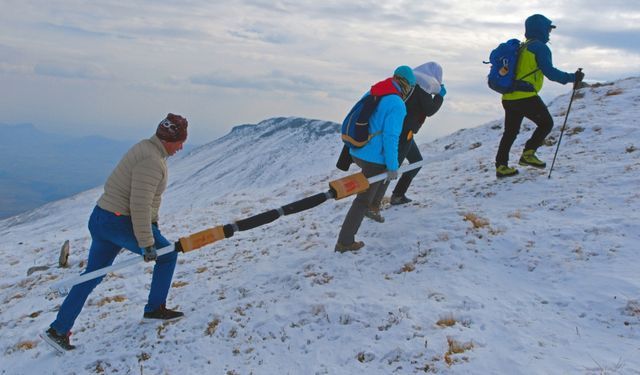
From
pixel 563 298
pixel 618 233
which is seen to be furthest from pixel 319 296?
pixel 618 233

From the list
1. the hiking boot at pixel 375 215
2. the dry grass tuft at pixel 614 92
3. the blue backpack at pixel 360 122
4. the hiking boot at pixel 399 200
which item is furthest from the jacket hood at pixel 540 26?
the dry grass tuft at pixel 614 92

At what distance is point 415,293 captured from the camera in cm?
686

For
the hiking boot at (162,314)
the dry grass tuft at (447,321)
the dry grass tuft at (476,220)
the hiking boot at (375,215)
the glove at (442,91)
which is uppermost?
the glove at (442,91)

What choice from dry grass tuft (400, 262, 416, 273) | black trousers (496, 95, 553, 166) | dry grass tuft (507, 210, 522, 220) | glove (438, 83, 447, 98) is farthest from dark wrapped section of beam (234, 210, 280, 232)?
black trousers (496, 95, 553, 166)

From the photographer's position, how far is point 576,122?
14797 mm

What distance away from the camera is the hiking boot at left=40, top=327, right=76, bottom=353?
22.4 feet

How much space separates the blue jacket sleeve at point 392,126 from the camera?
24.6 ft

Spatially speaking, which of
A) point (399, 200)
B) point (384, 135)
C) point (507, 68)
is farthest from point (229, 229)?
point (507, 68)

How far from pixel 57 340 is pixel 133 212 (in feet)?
8.52

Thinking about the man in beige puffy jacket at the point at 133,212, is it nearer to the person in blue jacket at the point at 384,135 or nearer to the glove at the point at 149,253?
the glove at the point at 149,253

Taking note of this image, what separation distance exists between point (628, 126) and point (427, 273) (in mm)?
9816

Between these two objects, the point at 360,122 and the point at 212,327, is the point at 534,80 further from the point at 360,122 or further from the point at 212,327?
the point at 212,327

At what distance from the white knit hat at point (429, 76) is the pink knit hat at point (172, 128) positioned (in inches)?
190

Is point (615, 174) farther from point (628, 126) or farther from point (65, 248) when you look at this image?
point (65, 248)
